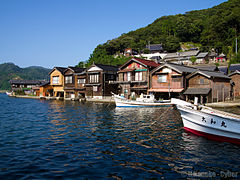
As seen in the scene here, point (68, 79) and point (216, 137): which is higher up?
point (68, 79)

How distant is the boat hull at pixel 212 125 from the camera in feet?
43.2

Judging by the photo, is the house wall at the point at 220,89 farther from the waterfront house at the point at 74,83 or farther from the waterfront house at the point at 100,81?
the waterfront house at the point at 74,83

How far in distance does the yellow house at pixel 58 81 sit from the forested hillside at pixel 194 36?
2352 cm

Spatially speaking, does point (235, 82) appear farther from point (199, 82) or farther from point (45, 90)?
point (45, 90)

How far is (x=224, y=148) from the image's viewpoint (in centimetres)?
1266

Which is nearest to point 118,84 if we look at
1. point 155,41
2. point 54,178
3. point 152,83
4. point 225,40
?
point 152,83

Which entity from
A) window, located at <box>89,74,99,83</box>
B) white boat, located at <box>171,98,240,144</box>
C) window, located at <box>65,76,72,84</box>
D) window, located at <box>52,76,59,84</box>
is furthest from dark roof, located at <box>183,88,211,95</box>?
window, located at <box>52,76,59,84</box>

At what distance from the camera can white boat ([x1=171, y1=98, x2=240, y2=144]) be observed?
13.2 metres

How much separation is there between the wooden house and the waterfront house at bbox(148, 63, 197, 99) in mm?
1418

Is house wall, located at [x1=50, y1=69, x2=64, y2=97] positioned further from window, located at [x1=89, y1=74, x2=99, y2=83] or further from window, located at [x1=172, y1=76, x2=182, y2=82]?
window, located at [x1=172, y1=76, x2=182, y2=82]

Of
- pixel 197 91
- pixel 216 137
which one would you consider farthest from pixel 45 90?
pixel 216 137

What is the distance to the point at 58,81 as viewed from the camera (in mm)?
63406

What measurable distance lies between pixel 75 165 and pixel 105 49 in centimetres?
9756

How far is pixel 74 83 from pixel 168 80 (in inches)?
1181
